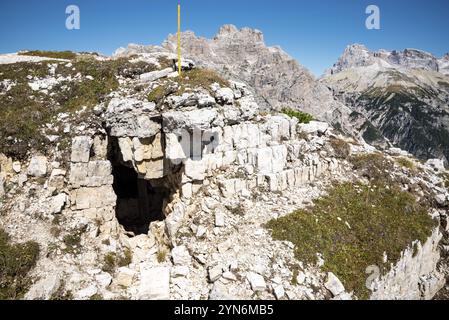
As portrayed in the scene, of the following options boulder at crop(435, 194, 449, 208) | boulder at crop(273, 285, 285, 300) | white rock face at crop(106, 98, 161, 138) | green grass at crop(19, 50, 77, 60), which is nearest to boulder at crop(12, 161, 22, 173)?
white rock face at crop(106, 98, 161, 138)

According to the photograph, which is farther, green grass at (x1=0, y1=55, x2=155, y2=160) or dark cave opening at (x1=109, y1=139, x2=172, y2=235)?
dark cave opening at (x1=109, y1=139, x2=172, y2=235)

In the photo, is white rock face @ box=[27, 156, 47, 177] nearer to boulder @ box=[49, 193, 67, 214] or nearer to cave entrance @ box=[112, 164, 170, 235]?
boulder @ box=[49, 193, 67, 214]

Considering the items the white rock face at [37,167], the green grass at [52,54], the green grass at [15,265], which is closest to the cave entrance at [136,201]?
the white rock face at [37,167]

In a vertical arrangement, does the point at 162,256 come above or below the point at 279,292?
above

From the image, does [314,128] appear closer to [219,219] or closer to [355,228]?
[355,228]

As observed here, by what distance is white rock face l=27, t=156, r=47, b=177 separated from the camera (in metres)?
19.2

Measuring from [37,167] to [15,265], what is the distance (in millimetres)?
6702

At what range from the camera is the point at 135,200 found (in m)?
31.3

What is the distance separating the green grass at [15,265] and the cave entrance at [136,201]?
12657mm

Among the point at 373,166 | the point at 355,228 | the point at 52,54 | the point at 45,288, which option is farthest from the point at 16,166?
the point at 373,166

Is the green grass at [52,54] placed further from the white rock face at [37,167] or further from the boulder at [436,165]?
the boulder at [436,165]

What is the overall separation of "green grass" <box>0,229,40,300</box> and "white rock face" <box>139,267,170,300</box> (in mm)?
5844
